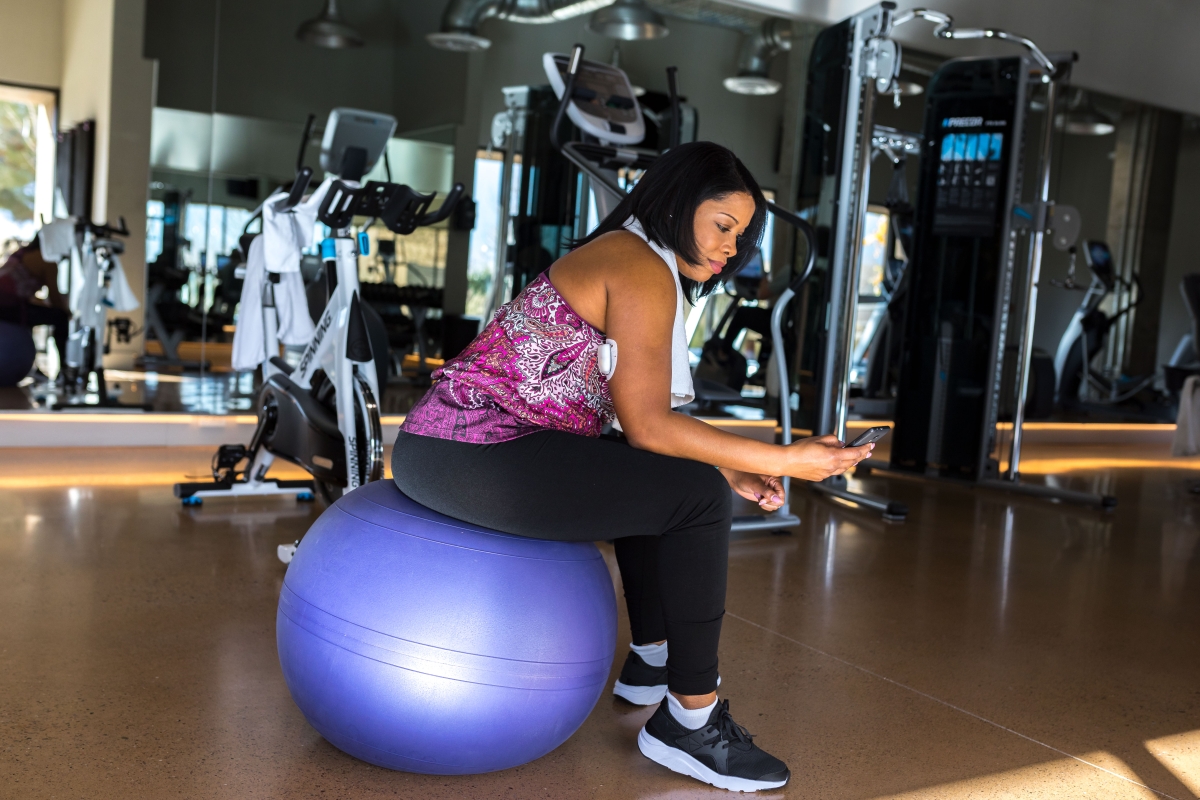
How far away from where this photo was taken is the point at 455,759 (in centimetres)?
164

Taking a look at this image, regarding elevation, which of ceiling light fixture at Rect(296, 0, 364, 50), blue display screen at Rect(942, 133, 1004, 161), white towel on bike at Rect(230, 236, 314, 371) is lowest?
white towel on bike at Rect(230, 236, 314, 371)

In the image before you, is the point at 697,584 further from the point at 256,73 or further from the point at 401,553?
the point at 256,73

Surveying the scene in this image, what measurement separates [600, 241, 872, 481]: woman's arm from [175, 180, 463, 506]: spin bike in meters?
1.32

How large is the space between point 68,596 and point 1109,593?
2.93 meters

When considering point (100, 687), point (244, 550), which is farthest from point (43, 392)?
point (100, 687)

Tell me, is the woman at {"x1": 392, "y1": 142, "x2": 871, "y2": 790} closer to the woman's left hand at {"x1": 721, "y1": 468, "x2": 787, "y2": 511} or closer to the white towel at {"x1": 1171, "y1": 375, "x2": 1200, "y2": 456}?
the woman's left hand at {"x1": 721, "y1": 468, "x2": 787, "y2": 511}

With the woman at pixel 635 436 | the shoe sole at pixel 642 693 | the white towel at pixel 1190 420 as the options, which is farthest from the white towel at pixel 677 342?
the white towel at pixel 1190 420

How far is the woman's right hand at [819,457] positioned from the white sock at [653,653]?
0.63 metres

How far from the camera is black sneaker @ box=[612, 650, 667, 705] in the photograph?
206cm

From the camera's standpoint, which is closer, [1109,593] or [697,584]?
[697,584]

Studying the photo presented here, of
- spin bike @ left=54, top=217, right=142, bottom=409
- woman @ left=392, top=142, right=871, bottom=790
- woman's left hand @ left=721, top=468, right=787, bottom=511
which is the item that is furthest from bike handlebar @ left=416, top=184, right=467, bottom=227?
spin bike @ left=54, top=217, right=142, bottom=409

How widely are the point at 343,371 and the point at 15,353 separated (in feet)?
8.35

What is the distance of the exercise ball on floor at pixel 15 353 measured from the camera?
4.61 metres

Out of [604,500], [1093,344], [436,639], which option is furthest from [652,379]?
[1093,344]
